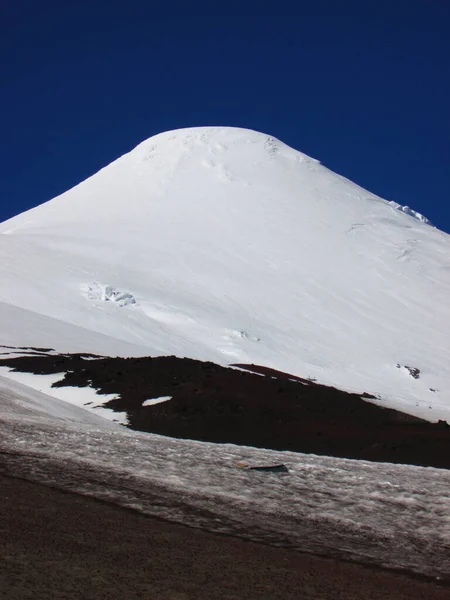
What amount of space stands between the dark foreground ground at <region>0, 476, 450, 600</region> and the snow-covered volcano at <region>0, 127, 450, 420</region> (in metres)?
52.4

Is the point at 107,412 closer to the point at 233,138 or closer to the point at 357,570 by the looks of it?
the point at 357,570

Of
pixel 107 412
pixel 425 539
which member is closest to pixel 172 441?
pixel 425 539

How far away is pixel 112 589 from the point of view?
8.90 m

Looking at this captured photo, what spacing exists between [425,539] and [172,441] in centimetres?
1044

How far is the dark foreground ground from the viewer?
8984mm

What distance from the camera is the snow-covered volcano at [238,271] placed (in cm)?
9562

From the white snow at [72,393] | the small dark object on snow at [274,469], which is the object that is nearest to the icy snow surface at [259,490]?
the small dark object on snow at [274,469]

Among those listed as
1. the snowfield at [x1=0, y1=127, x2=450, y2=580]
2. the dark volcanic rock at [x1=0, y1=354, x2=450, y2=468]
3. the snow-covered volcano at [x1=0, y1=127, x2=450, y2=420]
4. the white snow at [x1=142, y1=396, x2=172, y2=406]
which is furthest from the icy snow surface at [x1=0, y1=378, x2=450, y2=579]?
the snow-covered volcano at [x1=0, y1=127, x2=450, y2=420]

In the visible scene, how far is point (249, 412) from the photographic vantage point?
43.5 m

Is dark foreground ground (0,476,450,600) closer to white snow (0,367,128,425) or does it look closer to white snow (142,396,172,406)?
white snow (0,367,128,425)

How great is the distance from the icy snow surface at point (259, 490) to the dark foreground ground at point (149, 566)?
0.94 metres

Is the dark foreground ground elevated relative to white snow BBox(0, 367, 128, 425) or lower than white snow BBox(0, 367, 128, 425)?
lower

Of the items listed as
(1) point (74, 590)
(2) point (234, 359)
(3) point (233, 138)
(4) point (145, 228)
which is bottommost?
(1) point (74, 590)

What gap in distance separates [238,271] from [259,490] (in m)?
116
